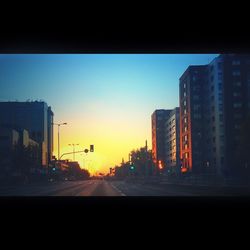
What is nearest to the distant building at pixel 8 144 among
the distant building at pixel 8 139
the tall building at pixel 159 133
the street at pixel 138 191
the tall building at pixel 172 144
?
the distant building at pixel 8 139

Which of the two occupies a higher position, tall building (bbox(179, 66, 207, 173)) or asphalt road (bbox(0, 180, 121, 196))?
tall building (bbox(179, 66, 207, 173))

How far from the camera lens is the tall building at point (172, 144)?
1938 inches

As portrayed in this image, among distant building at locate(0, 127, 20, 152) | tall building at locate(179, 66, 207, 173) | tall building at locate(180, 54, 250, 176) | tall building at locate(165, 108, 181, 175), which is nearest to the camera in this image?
tall building at locate(179, 66, 207, 173)

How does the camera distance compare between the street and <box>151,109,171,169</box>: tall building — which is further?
<box>151,109,171,169</box>: tall building

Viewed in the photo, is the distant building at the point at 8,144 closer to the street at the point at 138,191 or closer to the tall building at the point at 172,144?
the street at the point at 138,191

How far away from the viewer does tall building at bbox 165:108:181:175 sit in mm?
49219

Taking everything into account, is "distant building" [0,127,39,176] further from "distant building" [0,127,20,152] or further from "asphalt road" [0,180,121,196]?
"asphalt road" [0,180,121,196]

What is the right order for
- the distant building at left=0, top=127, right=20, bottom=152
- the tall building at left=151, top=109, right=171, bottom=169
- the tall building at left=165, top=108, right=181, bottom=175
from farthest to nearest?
the distant building at left=0, top=127, right=20, bottom=152, the tall building at left=165, top=108, right=181, bottom=175, the tall building at left=151, top=109, right=171, bottom=169

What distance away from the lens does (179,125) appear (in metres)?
55.7

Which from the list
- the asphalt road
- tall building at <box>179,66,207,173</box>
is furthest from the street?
tall building at <box>179,66,207,173</box>

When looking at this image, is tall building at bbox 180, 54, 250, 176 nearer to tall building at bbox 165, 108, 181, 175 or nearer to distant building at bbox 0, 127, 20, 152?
tall building at bbox 165, 108, 181, 175

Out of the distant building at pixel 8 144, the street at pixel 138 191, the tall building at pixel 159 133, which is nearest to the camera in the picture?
the street at pixel 138 191

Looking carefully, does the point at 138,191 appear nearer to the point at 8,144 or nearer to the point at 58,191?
the point at 58,191
